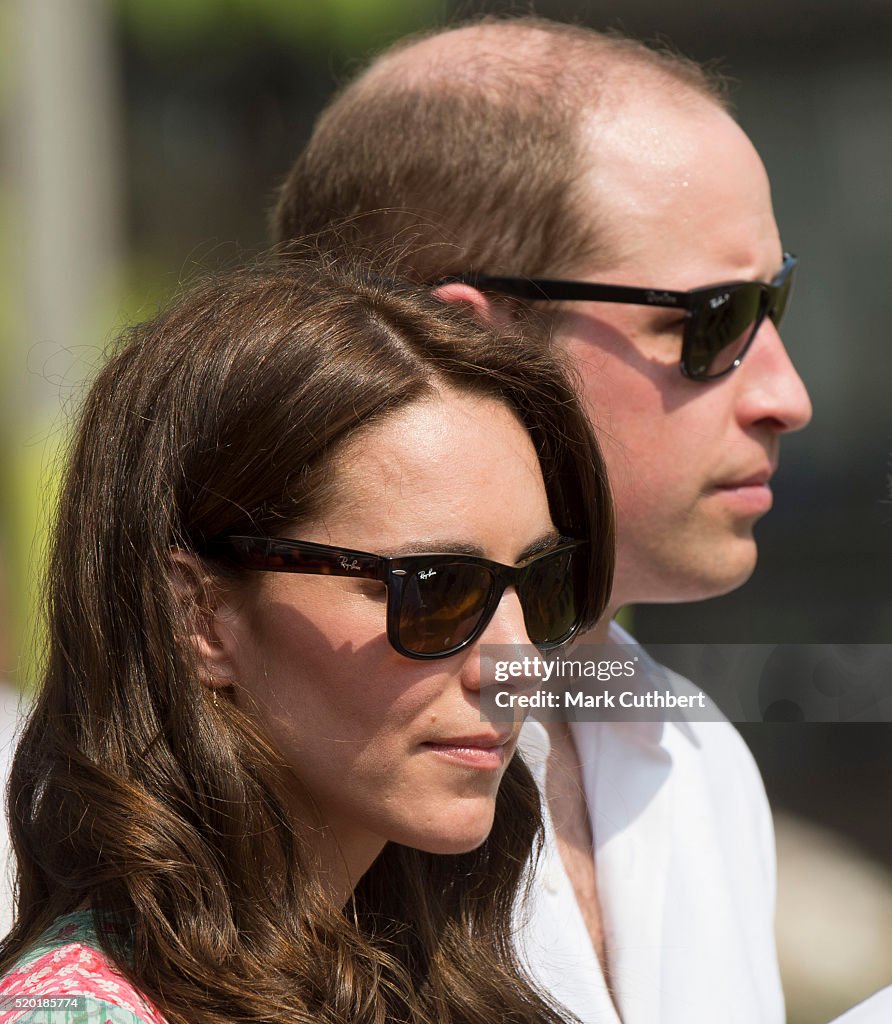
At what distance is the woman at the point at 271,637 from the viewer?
1.38 m

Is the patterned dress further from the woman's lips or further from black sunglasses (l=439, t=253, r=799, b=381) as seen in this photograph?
black sunglasses (l=439, t=253, r=799, b=381)

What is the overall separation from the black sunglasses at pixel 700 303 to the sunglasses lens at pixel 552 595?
519 mm

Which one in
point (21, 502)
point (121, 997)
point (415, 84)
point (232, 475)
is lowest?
point (21, 502)

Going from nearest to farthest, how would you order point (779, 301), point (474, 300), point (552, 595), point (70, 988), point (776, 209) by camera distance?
1. point (70, 988)
2. point (552, 595)
3. point (474, 300)
4. point (779, 301)
5. point (776, 209)

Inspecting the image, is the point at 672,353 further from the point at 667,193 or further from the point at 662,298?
the point at 667,193

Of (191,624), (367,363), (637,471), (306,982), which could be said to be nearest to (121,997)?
(306,982)

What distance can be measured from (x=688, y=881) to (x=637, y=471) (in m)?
0.71

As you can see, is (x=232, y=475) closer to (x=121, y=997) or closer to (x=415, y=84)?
(x=121, y=997)

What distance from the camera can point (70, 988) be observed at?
1211 millimetres

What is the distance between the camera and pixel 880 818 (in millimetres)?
A: 2740

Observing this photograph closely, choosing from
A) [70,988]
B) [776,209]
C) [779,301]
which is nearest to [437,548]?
[70,988]

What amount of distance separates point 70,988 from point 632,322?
1308mm

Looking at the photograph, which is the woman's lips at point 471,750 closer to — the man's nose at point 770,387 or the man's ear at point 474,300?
the man's ear at point 474,300

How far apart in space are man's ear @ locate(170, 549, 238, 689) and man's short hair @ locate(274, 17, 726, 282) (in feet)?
2.38
